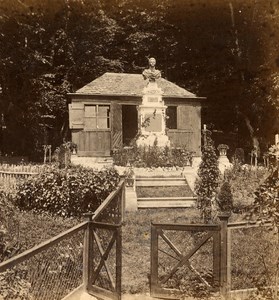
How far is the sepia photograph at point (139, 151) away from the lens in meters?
6.07

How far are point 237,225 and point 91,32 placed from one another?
72.9 feet

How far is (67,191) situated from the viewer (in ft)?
37.4

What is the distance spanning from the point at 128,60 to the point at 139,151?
12699 millimetres

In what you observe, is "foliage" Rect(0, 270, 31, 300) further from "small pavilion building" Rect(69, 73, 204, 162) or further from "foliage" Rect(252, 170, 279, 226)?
"small pavilion building" Rect(69, 73, 204, 162)

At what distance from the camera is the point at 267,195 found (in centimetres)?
549

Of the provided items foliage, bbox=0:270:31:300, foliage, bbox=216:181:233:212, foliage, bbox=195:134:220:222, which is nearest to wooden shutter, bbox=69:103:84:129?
foliage, bbox=195:134:220:222

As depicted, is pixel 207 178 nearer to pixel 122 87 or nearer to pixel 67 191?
pixel 67 191

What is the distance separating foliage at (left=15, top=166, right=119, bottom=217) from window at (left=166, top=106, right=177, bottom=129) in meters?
12.7

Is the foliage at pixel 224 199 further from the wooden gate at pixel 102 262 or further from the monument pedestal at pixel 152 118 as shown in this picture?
the monument pedestal at pixel 152 118

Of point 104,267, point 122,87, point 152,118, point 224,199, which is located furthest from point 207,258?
point 122,87

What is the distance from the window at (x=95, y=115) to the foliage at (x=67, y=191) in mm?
9607

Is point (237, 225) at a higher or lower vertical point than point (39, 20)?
lower

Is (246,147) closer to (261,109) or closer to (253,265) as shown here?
(261,109)

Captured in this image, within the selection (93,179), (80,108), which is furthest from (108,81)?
(93,179)
